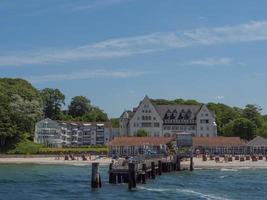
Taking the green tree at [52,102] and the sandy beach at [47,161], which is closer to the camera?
the sandy beach at [47,161]

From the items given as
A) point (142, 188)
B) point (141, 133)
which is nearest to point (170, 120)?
point (141, 133)

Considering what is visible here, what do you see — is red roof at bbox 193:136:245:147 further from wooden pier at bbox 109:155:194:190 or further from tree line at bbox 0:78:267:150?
wooden pier at bbox 109:155:194:190

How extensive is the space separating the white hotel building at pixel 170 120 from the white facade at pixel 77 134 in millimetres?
19576

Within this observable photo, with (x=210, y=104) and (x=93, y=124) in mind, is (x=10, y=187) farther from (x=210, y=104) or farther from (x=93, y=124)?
(x=210, y=104)

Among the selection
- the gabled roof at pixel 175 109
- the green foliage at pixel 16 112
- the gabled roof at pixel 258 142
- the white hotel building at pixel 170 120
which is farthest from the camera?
the gabled roof at pixel 175 109

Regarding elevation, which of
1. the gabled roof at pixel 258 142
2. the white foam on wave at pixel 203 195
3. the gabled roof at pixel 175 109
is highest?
the gabled roof at pixel 175 109

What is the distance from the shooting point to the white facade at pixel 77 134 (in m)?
160

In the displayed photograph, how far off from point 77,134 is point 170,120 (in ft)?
101

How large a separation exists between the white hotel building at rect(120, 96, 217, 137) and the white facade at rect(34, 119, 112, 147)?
64.2 ft

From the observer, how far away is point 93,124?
17188 centimetres

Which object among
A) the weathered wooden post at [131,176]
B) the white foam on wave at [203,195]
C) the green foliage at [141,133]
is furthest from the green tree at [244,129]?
the weathered wooden post at [131,176]

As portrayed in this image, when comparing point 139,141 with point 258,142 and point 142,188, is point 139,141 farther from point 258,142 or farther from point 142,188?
point 142,188

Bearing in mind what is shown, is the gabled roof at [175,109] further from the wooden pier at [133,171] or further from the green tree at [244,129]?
the wooden pier at [133,171]

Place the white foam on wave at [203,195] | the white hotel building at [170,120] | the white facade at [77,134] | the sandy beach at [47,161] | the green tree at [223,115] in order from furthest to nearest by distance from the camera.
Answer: the green tree at [223,115]
the white facade at [77,134]
the white hotel building at [170,120]
the sandy beach at [47,161]
the white foam on wave at [203,195]
